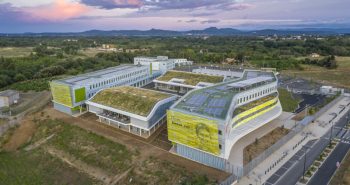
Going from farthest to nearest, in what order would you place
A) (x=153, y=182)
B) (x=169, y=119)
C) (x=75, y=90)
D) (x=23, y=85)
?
(x=23, y=85) < (x=75, y=90) < (x=169, y=119) < (x=153, y=182)

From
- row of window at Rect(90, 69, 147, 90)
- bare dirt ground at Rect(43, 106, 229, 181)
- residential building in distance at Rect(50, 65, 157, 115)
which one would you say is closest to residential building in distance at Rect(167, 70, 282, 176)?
bare dirt ground at Rect(43, 106, 229, 181)

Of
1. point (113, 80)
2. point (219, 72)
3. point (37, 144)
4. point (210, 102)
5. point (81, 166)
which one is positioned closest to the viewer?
point (210, 102)

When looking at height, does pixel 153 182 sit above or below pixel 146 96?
below

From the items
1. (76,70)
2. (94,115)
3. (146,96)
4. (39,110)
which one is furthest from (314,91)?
(76,70)

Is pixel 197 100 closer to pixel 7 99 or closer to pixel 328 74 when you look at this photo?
pixel 7 99

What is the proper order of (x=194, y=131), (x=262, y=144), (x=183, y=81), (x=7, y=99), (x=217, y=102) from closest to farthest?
(x=194, y=131) → (x=217, y=102) → (x=262, y=144) → (x=7, y=99) → (x=183, y=81)

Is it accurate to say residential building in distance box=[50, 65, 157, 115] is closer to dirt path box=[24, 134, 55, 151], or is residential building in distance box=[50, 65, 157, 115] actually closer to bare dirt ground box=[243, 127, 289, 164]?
dirt path box=[24, 134, 55, 151]

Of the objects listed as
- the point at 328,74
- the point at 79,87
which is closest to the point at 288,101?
the point at 328,74

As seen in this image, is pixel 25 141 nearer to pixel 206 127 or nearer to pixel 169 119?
pixel 169 119
